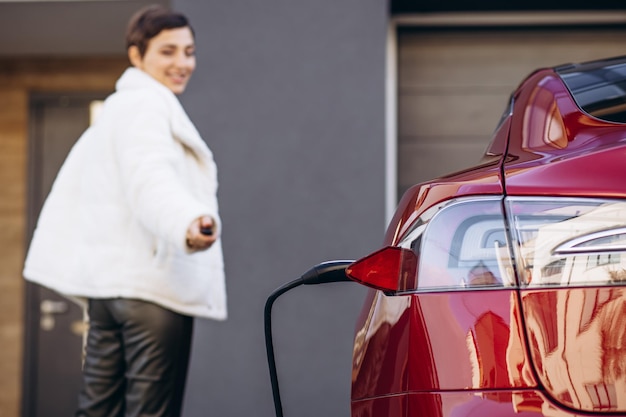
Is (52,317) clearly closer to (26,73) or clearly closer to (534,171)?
(26,73)

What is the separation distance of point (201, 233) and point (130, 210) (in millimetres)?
476

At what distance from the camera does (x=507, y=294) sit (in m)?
1.73

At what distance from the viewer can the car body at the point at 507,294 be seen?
5.45 ft

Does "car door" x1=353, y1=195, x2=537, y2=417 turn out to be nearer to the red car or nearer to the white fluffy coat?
the red car

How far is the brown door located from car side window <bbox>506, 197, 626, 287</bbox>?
19.5ft

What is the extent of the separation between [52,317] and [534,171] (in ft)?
19.7

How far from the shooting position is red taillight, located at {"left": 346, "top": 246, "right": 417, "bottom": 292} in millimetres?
1828

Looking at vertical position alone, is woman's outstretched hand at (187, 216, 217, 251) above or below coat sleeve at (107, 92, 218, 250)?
below

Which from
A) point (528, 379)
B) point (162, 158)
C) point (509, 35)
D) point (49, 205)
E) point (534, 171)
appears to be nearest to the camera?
point (528, 379)

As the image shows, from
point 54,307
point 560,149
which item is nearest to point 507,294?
point 560,149

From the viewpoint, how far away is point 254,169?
18.6ft

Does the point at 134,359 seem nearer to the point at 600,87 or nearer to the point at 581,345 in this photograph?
the point at 600,87

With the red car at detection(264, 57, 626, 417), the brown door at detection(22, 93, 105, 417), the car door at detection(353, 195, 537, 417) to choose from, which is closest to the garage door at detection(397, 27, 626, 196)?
the brown door at detection(22, 93, 105, 417)

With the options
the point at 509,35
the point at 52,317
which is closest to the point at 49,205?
the point at 509,35
